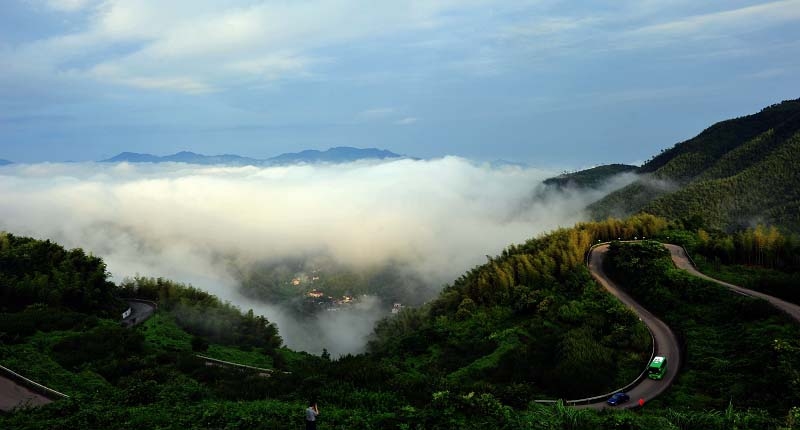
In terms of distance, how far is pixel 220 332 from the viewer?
5391 centimetres

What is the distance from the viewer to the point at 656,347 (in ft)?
107

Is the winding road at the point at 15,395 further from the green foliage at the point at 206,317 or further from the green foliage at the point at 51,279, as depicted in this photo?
the green foliage at the point at 206,317

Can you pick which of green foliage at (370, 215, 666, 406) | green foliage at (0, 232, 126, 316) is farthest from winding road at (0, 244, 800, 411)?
green foliage at (0, 232, 126, 316)

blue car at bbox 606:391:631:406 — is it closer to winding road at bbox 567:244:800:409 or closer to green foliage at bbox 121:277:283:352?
winding road at bbox 567:244:800:409

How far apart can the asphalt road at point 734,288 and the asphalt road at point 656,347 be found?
5890mm

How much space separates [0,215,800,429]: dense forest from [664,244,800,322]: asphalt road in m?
1.74

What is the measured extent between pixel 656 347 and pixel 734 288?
10.3m

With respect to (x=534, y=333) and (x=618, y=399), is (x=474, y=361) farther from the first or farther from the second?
(x=618, y=399)

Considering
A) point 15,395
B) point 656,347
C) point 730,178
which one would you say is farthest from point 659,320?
point 730,178

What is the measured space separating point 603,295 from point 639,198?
4562 inches

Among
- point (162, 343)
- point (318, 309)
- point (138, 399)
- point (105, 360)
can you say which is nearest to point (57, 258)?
point (162, 343)

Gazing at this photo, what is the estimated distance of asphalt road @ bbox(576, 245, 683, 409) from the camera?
26.9 metres

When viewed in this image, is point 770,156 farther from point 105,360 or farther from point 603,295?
point 105,360

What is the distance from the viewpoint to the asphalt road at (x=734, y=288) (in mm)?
32500
